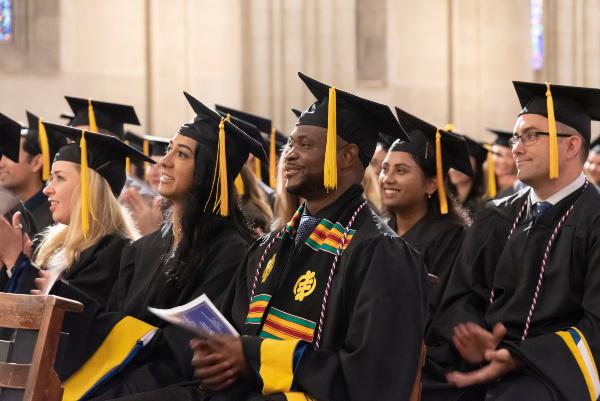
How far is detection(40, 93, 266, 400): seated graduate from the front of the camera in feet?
14.8

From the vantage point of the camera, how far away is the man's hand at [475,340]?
4.29 meters

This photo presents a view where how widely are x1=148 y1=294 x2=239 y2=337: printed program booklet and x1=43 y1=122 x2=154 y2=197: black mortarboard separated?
1808 mm

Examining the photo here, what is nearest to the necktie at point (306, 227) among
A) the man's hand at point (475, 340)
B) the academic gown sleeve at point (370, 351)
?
the academic gown sleeve at point (370, 351)

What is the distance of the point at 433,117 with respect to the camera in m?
11.7

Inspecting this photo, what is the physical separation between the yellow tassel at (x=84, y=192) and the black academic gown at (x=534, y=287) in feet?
5.81

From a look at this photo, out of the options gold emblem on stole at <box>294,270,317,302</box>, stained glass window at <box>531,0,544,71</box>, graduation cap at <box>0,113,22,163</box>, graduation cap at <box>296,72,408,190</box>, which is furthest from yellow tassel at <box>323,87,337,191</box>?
stained glass window at <box>531,0,544,71</box>

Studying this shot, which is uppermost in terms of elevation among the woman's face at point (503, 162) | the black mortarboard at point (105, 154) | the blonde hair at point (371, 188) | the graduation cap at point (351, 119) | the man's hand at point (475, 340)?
the graduation cap at point (351, 119)

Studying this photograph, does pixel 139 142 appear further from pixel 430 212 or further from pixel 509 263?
pixel 509 263

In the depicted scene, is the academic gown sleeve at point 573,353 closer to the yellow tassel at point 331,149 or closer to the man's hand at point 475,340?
the man's hand at point 475,340

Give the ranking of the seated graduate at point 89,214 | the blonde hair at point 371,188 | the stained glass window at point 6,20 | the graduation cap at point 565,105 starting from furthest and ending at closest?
the stained glass window at point 6,20
the blonde hair at point 371,188
the seated graduate at point 89,214
the graduation cap at point 565,105

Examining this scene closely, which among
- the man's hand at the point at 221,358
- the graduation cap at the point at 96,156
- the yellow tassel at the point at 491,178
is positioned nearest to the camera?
the man's hand at the point at 221,358

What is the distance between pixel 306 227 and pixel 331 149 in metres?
0.32

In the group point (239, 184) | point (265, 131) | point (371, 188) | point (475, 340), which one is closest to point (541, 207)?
point (475, 340)

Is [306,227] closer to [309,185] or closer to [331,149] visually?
[309,185]
